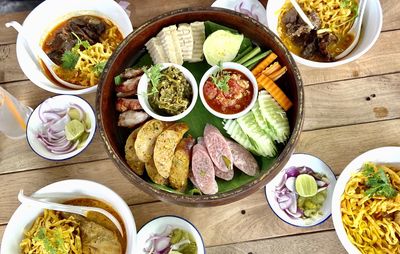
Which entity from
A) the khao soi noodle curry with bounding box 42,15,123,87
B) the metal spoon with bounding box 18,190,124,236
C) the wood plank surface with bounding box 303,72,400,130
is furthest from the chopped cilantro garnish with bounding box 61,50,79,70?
the wood plank surface with bounding box 303,72,400,130

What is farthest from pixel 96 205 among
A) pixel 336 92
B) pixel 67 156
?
pixel 336 92

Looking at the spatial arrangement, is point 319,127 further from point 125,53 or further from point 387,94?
point 125,53

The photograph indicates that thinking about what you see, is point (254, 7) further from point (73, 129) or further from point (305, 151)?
point (73, 129)

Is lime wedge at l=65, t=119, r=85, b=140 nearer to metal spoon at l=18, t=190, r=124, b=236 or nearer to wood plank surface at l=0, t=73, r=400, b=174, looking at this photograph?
wood plank surface at l=0, t=73, r=400, b=174

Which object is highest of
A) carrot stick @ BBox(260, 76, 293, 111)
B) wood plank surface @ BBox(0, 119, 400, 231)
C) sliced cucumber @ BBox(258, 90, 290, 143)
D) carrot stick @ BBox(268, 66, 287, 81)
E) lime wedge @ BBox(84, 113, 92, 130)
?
carrot stick @ BBox(268, 66, 287, 81)

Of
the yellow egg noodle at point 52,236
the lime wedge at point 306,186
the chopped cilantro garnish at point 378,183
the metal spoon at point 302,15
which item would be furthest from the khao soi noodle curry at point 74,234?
the metal spoon at point 302,15

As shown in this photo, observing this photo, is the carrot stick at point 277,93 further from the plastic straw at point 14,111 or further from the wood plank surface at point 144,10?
the plastic straw at point 14,111

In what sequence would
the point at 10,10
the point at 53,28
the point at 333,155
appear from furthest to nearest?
1. the point at 10,10
2. the point at 53,28
3. the point at 333,155
